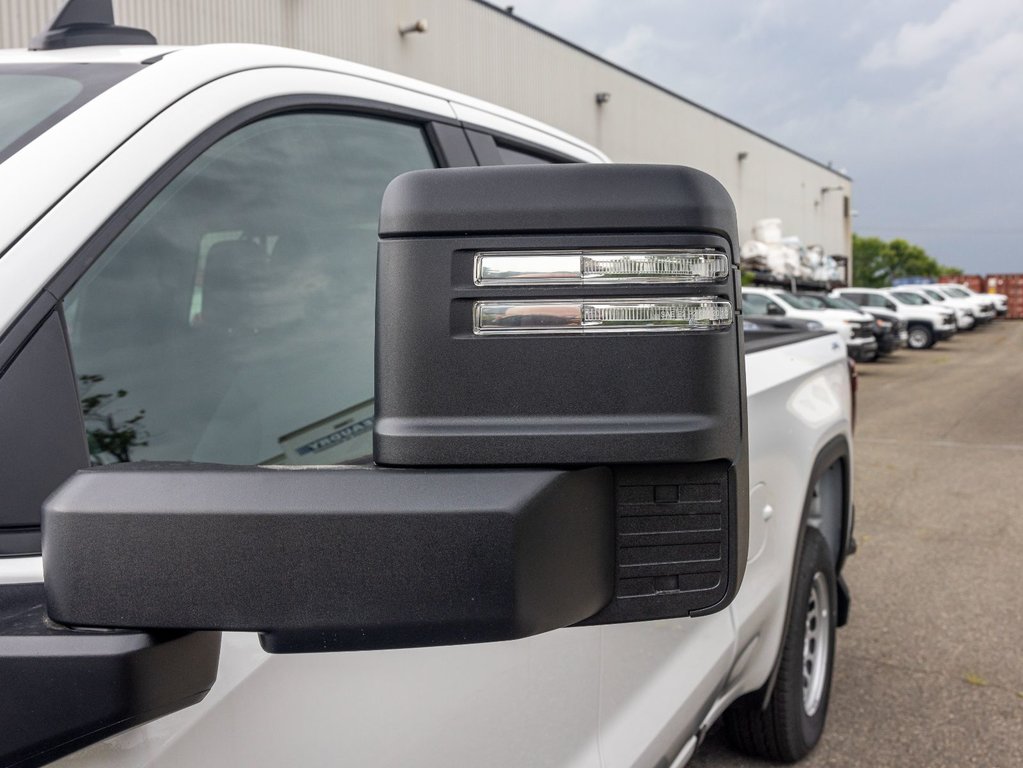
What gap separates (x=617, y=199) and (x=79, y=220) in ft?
2.12

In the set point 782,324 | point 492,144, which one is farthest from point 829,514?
point 492,144

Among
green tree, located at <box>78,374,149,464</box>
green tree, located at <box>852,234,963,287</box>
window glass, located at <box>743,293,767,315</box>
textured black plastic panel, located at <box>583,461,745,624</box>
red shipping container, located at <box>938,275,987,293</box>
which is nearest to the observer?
textured black plastic panel, located at <box>583,461,745,624</box>

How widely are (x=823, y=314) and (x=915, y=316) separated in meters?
8.84

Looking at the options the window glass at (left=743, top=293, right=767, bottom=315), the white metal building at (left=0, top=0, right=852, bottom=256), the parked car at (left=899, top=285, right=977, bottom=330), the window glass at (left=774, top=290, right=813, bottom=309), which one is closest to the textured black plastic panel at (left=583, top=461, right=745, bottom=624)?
the white metal building at (left=0, top=0, right=852, bottom=256)

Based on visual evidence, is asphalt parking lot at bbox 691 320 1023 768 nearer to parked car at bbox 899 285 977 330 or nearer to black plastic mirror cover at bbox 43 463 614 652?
black plastic mirror cover at bbox 43 463 614 652

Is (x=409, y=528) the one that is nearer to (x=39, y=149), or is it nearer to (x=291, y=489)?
(x=291, y=489)

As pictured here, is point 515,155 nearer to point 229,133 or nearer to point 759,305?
point 229,133

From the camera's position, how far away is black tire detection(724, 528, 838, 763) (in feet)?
10.6

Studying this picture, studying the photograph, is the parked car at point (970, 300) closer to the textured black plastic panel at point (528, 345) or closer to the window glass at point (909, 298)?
the window glass at point (909, 298)

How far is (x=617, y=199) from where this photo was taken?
0.92 metres

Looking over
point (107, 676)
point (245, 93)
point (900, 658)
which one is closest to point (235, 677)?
point (107, 676)

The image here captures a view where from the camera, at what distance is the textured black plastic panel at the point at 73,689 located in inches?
33.1

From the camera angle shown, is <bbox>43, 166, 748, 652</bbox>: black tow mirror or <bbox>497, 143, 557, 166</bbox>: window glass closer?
<bbox>43, 166, 748, 652</bbox>: black tow mirror

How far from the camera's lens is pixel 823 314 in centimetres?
2255
